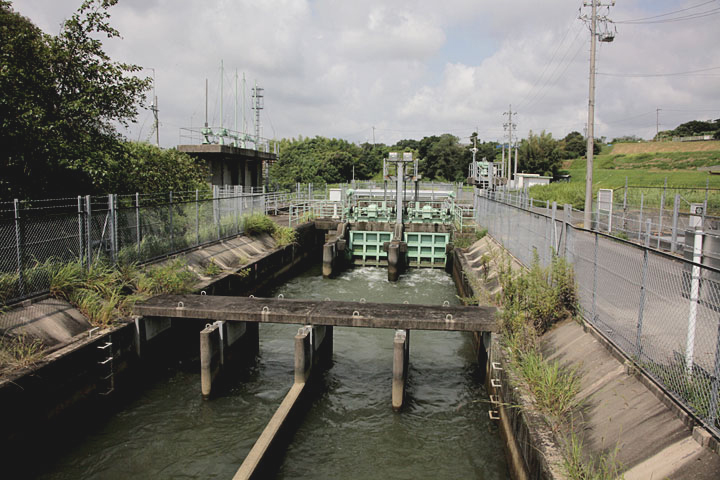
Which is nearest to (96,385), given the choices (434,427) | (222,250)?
(434,427)

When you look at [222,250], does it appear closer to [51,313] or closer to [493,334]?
[51,313]

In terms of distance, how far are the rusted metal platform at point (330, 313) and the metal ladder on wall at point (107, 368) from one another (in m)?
1.18

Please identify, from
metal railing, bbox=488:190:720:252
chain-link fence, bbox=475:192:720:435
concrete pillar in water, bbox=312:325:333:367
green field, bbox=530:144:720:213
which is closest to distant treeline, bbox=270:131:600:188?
green field, bbox=530:144:720:213

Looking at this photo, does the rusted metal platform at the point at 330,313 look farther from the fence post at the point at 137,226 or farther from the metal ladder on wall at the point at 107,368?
the fence post at the point at 137,226

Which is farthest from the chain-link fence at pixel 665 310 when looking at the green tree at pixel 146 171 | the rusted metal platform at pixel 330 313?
Result: the green tree at pixel 146 171

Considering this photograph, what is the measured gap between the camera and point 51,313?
9625 mm

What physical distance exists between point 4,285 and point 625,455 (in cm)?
1006

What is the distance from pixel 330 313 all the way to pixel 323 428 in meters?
2.27

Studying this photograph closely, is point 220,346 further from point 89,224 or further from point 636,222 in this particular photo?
point 636,222

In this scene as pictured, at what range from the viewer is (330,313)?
1050cm

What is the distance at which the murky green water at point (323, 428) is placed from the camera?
7.92 m

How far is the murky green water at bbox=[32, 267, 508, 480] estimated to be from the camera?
26.0 ft

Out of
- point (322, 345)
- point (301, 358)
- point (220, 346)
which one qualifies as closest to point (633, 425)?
point (301, 358)

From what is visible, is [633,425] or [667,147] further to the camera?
[667,147]
